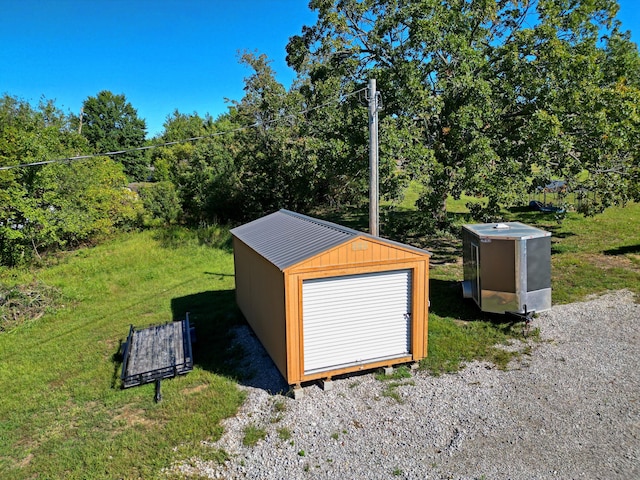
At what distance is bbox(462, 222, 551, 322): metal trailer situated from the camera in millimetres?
7984

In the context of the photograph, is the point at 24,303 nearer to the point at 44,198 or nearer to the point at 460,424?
the point at 44,198

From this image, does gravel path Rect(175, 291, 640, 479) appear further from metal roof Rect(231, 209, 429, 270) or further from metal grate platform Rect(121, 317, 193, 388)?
metal roof Rect(231, 209, 429, 270)

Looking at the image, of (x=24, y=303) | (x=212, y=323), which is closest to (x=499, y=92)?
(x=212, y=323)

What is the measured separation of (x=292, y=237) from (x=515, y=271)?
4.30 m

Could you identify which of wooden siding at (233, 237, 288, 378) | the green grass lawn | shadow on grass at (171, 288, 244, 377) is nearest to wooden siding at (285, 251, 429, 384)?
wooden siding at (233, 237, 288, 378)

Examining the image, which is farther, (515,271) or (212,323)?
(212,323)

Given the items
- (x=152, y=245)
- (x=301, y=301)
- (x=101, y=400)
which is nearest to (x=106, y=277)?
(x=152, y=245)

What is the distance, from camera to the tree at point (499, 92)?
11.4 meters

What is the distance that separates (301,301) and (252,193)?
52.0ft

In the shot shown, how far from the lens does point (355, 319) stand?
21.0 feet

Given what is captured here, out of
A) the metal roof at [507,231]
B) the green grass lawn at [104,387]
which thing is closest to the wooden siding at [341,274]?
the green grass lawn at [104,387]

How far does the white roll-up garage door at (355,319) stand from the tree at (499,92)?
6.26 m

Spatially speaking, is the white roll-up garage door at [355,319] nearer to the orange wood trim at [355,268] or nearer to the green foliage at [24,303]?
the orange wood trim at [355,268]

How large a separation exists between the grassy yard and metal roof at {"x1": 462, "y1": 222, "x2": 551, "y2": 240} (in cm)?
179
